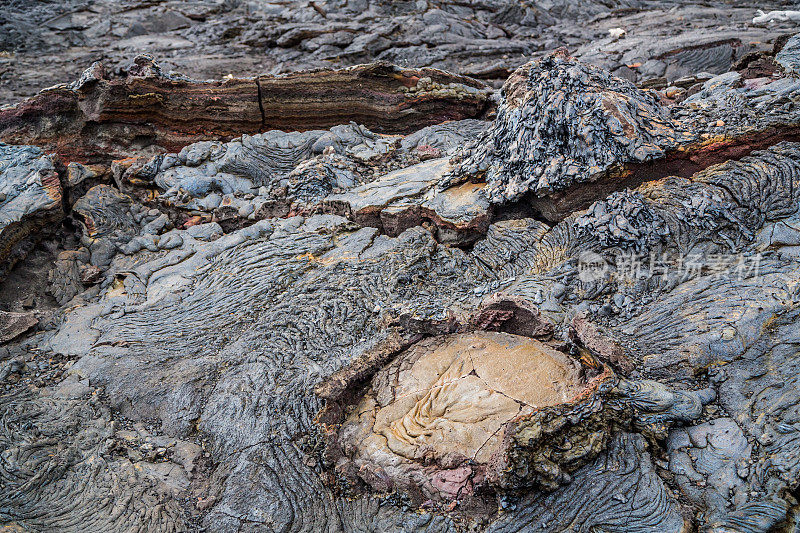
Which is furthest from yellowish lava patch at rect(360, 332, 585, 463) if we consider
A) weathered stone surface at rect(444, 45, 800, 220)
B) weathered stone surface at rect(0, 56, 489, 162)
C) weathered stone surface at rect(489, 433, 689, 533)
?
weathered stone surface at rect(0, 56, 489, 162)

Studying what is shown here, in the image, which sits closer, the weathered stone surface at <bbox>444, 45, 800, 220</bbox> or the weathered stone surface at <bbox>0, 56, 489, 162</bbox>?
the weathered stone surface at <bbox>444, 45, 800, 220</bbox>

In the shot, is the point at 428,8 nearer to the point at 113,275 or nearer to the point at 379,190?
the point at 379,190

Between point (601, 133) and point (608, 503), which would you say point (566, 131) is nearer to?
point (601, 133)

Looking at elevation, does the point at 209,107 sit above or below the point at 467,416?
above

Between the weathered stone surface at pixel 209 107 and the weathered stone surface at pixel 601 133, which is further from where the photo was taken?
the weathered stone surface at pixel 209 107

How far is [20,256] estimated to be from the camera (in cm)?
563

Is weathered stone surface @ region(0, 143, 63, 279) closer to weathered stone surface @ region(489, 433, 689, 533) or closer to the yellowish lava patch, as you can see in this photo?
the yellowish lava patch

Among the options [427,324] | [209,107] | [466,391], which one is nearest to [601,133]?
[427,324]

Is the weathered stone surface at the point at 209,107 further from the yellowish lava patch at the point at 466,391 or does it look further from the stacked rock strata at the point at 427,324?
the yellowish lava patch at the point at 466,391

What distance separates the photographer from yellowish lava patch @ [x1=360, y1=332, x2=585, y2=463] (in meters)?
3.48

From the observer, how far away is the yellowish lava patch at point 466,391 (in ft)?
11.4

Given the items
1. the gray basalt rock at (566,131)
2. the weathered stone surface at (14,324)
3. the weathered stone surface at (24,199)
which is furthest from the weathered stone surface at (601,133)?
the weathered stone surface at (24,199)

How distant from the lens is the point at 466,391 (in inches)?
147

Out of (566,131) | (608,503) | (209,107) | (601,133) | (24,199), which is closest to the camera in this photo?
(608,503)
